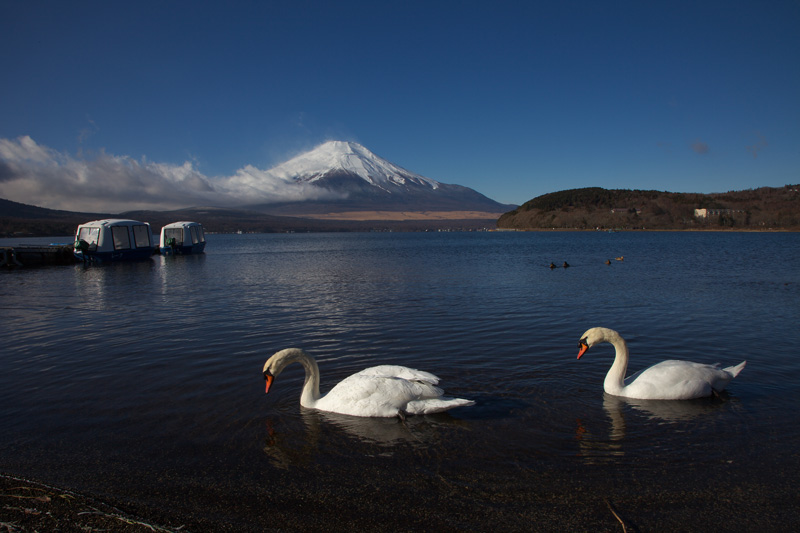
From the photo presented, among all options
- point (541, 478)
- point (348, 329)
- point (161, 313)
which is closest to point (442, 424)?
point (541, 478)

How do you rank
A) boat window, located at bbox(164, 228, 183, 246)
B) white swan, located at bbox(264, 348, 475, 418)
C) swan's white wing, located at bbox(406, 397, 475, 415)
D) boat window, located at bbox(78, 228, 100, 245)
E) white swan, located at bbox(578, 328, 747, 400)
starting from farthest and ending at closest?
boat window, located at bbox(164, 228, 183, 246) < boat window, located at bbox(78, 228, 100, 245) < white swan, located at bbox(578, 328, 747, 400) < white swan, located at bbox(264, 348, 475, 418) < swan's white wing, located at bbox(406, 397, 475, 415)

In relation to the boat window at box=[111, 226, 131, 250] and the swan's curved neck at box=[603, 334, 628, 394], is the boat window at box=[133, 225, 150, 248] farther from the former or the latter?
the swan's curved neck at box=[603, 334, 628, 394]

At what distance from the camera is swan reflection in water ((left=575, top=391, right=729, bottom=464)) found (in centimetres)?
664

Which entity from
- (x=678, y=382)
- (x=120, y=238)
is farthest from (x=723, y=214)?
(x=678, y=382)

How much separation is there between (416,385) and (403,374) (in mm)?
587

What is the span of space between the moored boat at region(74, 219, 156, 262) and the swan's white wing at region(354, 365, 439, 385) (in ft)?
159

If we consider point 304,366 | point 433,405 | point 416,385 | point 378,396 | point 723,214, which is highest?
point 723,214

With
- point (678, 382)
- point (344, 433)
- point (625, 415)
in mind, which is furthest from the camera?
point (678, 382)

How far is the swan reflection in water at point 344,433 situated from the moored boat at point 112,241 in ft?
159

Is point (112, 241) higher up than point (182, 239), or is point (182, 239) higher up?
point (182, 239)

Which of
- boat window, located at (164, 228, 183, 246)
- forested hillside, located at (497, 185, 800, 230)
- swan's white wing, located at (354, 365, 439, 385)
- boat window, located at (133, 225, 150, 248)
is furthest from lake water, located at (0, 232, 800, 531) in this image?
forested hillside, located at (497, 185, 800, 230)

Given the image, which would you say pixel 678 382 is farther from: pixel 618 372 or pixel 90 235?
pixel 90 235

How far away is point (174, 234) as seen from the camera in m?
68.2

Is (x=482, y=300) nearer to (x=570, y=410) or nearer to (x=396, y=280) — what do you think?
(x=396, y=280)
